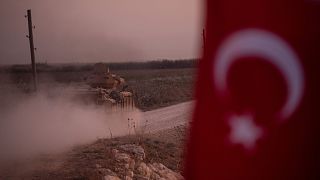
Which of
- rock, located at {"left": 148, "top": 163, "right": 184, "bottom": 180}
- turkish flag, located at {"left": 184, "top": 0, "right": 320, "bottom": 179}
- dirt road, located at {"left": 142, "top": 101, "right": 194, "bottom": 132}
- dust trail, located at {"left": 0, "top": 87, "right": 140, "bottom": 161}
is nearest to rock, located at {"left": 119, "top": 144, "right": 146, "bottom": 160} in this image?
rock, located at {"left": 148, "top": 163, "right": 184, "bottom": 180}

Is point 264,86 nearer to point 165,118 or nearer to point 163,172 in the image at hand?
point 163,172

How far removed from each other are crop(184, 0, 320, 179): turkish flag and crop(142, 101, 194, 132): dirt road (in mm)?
4568

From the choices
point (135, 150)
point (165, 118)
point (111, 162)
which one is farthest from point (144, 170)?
point (165, 118)

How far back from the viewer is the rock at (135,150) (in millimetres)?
4207

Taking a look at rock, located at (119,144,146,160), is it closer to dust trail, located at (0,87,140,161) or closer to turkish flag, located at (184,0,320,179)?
dust trail, located at (0,87,140,161)

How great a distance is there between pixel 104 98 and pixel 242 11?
444 centimetres

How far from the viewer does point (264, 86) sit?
0.64 metres

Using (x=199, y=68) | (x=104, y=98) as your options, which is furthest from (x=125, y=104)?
(x=199, y=68)

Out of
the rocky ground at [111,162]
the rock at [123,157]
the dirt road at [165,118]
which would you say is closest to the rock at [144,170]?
the rocky ground at [111,162]

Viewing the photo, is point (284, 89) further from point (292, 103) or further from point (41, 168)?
point (41, 168)

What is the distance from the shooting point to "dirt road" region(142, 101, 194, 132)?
5396mm

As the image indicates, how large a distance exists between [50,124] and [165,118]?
1416 millimetres

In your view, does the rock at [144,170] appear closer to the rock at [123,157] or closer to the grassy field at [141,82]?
the rock at [123,157]

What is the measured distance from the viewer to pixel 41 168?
4059 millimetres
